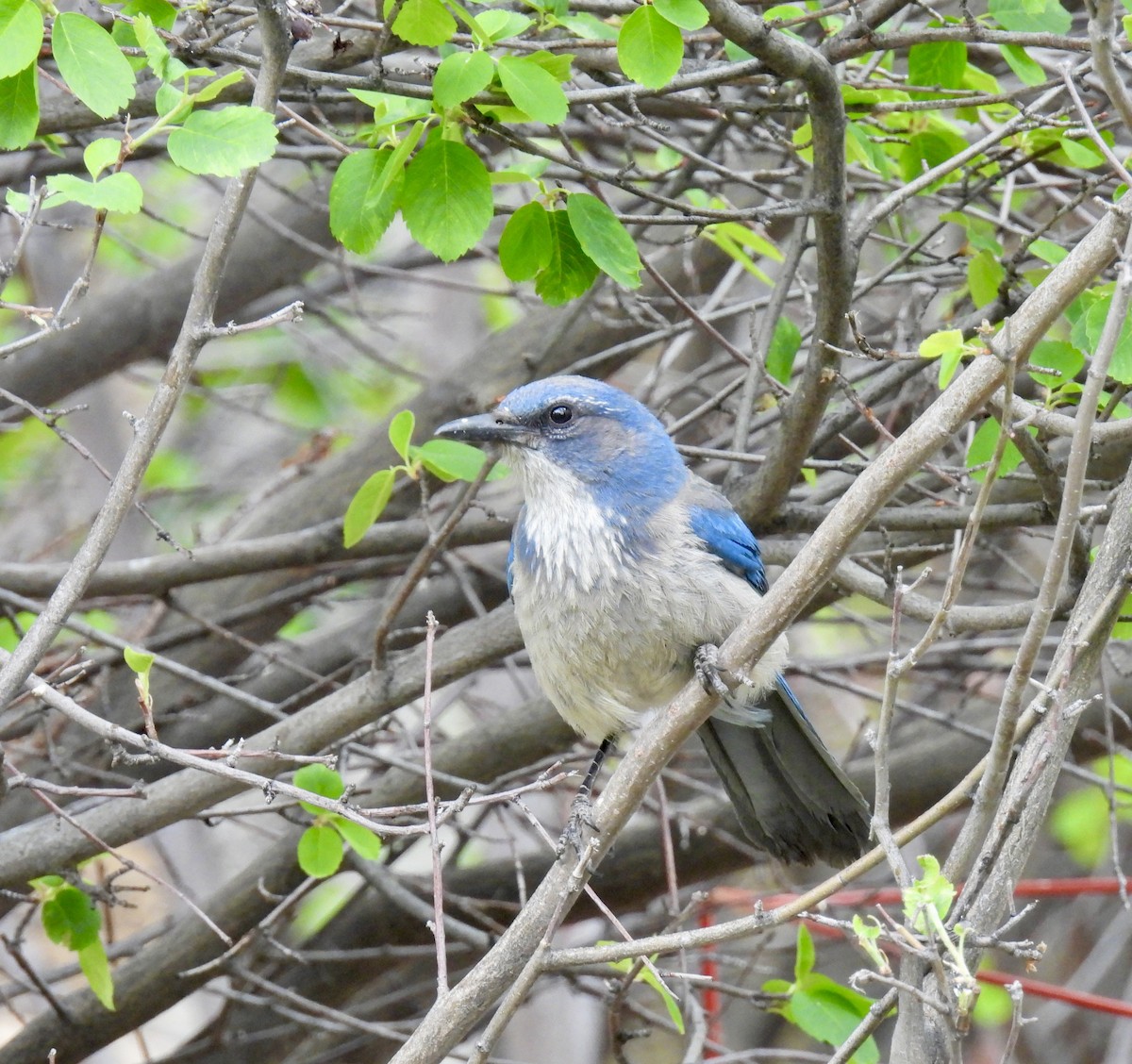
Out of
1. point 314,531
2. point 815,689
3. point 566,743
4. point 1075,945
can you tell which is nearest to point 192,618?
point 314,531

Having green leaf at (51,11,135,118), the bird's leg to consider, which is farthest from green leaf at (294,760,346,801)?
green leaf at (51,11,135,118)

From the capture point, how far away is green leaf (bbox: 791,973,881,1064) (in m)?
3.67

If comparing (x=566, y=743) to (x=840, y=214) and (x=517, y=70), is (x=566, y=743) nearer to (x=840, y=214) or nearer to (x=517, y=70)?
(x=840, y=214)

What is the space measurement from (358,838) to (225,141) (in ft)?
6.04

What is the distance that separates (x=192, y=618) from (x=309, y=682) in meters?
0.67

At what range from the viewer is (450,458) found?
380cm

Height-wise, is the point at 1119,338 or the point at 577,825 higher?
the point at 1119,338

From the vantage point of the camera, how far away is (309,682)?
18.0 feet

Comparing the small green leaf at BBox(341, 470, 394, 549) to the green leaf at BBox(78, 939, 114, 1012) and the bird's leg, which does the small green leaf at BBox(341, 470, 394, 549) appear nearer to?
the bird's leg

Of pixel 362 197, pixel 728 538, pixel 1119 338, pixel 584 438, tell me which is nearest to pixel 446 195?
pixel 362 197

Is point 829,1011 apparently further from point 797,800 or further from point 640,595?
point 640,595

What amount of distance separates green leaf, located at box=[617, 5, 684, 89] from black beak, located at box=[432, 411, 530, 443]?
1.26 metres

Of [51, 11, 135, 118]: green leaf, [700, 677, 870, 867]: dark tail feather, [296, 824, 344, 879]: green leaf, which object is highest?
[51, 11, 135, 118]: green leaf

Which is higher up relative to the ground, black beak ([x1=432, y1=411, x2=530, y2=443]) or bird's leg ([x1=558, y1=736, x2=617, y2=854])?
black beak ([x1=432, y1=411, x2=530, y2=443])
